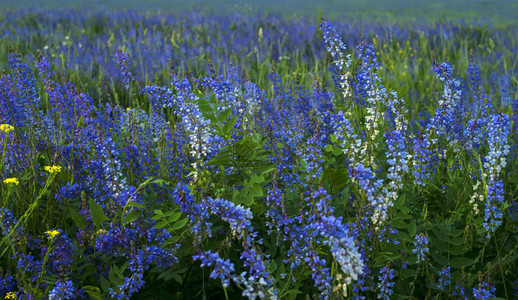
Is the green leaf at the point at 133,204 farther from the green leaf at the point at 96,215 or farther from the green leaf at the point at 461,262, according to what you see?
the green leaf at the point at 461,262

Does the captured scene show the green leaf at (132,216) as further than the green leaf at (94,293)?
Yes

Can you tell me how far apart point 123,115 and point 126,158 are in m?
1.03

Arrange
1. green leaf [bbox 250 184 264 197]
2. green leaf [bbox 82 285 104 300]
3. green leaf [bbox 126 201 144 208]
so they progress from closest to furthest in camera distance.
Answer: green leaf [bbox 82 285 104 300] → green leaf [bbox 126 201 144 208] → green leaf [bbox 250 184 264 197]

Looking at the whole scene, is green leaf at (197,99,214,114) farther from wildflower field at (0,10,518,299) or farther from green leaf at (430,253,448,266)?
green leaf at (430,253,448,266)

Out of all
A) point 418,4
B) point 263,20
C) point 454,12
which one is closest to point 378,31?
point 263,20

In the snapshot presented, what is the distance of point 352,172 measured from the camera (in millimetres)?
2182

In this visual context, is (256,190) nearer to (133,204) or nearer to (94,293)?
(133,204)

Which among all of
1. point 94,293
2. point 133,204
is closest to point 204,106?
point 133,204

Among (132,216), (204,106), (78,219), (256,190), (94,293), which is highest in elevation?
(204,106)

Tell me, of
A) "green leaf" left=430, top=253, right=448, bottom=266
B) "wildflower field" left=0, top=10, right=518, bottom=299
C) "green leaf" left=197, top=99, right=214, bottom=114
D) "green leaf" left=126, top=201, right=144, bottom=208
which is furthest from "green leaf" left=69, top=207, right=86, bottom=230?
"green leaf" left=430, top=253, right=448, bottom=266

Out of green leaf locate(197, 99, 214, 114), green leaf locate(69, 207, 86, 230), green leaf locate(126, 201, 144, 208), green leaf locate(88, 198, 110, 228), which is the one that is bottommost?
green leaf locate(69, 207, 86, 230)

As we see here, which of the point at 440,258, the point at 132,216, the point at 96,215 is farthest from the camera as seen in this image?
the point at 440,258

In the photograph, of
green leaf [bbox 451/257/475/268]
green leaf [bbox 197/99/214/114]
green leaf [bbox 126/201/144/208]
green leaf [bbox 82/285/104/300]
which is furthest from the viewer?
green leaf [bbox 197/99/214/114]

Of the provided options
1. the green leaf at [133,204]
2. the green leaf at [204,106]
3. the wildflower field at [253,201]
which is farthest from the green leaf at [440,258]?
the green leaf at [133,204]
